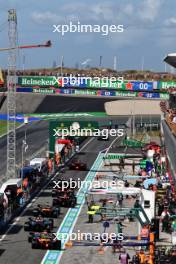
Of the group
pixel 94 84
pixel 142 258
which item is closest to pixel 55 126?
pixel 142 258

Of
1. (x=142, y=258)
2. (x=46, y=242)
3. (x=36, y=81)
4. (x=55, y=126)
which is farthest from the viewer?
(x=36, y=81)

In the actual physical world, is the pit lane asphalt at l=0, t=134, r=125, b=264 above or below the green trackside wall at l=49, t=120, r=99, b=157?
below

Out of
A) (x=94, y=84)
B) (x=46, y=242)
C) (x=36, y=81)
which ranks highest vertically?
(x=36, y=81)

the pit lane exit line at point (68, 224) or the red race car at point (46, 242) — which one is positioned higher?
the red race car at point (46, 242)

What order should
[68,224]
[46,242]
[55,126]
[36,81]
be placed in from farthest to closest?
[36,81] → [55,126] → [68,224] → [46,242]

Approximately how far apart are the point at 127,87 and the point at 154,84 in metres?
5.09
